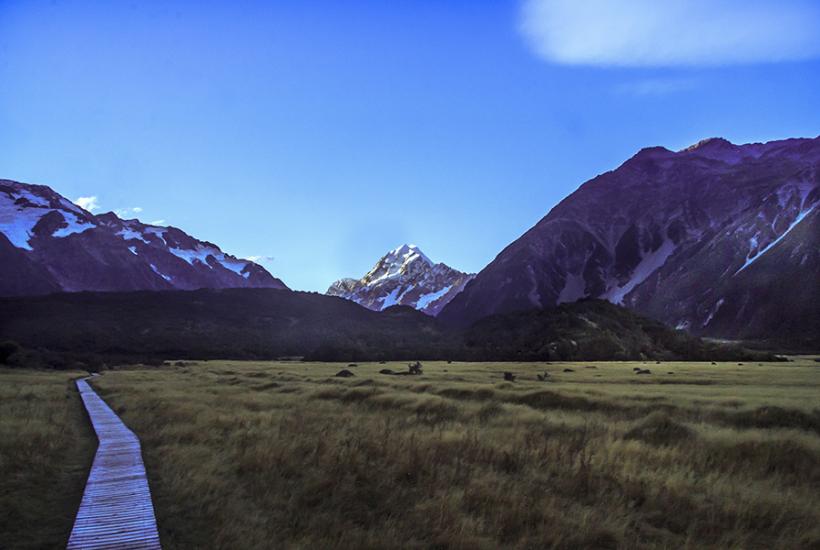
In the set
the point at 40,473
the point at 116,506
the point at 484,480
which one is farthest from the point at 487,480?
the point at 40,473

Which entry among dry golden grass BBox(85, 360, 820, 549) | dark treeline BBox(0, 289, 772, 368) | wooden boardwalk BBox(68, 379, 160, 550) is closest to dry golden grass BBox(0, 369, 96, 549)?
wooden boardwalk BBox(68, 379, 160, 550)

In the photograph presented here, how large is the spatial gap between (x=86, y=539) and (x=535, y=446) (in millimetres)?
12284

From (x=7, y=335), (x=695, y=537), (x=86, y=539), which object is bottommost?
(x=695, y=537)

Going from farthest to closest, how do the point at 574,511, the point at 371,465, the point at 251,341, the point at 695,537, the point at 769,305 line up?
1. the point at 769,305
2. the point at 251,341
3. the point at 371,465
4. the point at 574,511
5. the point at 695,537

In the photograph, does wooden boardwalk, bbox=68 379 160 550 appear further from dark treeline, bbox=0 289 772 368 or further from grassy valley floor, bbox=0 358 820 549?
dark treeline, bbox=0 289 772 368

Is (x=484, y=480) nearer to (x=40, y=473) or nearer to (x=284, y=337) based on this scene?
(x=40, y=473)

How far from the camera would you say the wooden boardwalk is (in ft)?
28.1

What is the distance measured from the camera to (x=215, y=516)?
33.1 feet

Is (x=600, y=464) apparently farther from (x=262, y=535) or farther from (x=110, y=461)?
(x=110, y=461)

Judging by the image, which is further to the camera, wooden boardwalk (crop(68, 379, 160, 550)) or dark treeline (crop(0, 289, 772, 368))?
dark treeline (crop(0, 289, 772, 368))

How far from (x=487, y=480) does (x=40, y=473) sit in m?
11.1

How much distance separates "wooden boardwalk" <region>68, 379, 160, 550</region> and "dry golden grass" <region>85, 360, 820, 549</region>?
1.21 ft

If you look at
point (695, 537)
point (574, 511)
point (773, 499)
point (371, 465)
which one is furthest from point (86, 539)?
point (773, 499)

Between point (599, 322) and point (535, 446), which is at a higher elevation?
point (599, 322)
